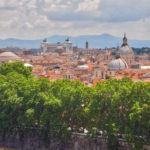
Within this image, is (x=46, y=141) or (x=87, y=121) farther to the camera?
(x=46, y=141)

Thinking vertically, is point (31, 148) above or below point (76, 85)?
below

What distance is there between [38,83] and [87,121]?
760cm

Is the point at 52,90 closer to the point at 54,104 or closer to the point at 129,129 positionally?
the point at 54,104

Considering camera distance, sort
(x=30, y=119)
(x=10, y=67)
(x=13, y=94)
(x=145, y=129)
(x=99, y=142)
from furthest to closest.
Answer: (x=10, y=67), (x=13, y=94), (x=30, y=119), (x=99, y=142), (x=145, y=129)

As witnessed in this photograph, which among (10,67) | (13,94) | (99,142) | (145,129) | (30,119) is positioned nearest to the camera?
(145,129)

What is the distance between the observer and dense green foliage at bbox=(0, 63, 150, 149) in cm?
3419

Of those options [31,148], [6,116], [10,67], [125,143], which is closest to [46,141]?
[31,148]

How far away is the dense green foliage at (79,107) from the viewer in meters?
34.2

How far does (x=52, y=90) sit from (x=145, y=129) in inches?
408

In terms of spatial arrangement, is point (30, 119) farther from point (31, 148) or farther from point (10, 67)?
point (10, 67)

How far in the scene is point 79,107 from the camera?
38.1m

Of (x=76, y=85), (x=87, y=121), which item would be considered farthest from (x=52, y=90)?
(x=87, y=121)

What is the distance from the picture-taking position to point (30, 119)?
4009 centimetres

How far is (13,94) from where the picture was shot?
4316cm
